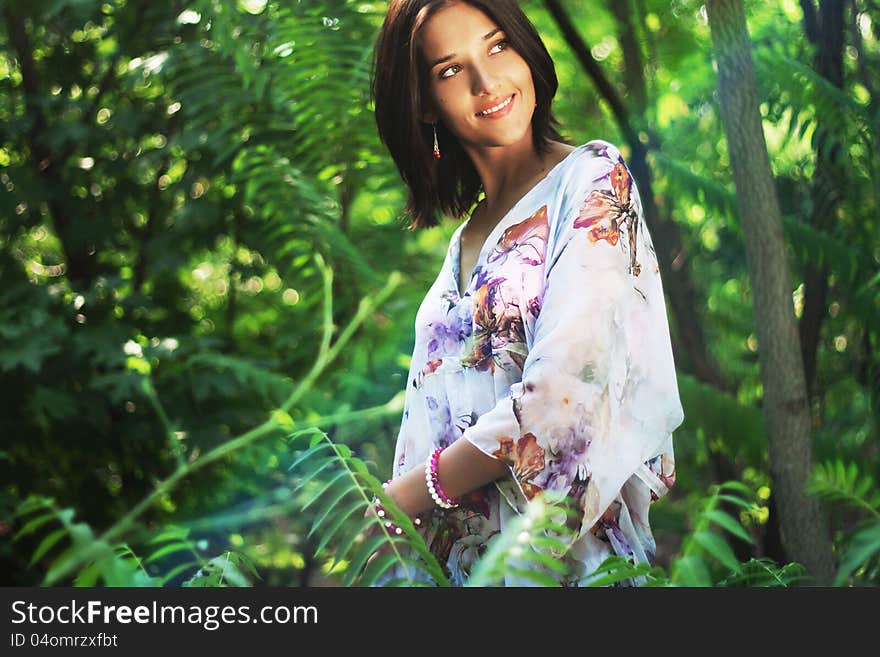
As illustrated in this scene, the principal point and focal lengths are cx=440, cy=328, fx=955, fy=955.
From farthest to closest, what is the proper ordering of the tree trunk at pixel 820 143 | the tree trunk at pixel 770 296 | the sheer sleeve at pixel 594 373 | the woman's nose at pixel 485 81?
the tree trunk at pixel 820 143, the tree trunk at pixel 770 296, the woman's nose at pixel 485 81, the sheer sleeve at pixel 594 373

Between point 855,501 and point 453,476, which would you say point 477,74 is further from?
point 855,501

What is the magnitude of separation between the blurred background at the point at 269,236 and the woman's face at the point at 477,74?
1.70 feet

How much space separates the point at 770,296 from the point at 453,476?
471 millimetres

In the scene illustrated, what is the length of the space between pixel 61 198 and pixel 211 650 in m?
1.59

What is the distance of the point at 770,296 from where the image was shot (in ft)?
3.40

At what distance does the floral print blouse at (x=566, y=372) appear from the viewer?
71 cm

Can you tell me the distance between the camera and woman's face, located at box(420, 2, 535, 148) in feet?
2.74

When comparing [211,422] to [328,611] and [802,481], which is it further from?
[328,611]

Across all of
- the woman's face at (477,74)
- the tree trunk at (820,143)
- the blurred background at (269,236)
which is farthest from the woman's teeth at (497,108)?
the tree trunk at (820,143)

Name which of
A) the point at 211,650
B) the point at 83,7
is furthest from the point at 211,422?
the point at 211,650

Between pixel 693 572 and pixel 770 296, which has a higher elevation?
pixel 693 572

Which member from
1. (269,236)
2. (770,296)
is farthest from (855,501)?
(269,236)

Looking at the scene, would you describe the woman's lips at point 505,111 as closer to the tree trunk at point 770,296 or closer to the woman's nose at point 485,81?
the woman's nose at point 485,81

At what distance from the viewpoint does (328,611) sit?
49 cm
